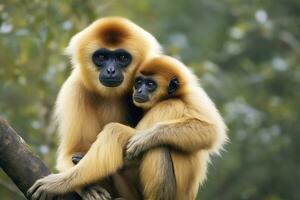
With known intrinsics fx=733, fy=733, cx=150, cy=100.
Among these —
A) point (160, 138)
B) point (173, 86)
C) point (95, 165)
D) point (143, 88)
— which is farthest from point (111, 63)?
point (95, 165)

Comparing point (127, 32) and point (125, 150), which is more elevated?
point (127, 32)

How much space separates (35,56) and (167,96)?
13.3 feet

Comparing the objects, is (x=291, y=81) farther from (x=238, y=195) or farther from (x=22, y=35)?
(x=22, y=35)

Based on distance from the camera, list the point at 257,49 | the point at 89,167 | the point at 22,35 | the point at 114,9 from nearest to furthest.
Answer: the point at 89,167 → the point at 22,35 → the point at 114,9 → the point at 257,49

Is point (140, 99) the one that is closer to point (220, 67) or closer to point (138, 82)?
point (138, 82)

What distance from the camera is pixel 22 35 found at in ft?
39.8

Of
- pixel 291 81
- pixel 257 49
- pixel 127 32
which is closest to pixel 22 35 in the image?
pixel 127 32

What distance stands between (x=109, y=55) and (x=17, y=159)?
233 centimetres

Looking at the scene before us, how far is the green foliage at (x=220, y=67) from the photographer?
12.2 meters

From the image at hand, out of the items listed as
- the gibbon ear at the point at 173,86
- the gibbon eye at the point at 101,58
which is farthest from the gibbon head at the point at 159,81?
the gibbon eye at the point at 101,58

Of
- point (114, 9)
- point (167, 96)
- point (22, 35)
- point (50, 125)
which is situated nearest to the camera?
point (167, 96)

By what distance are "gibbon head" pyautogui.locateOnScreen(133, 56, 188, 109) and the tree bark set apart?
192 centimetres

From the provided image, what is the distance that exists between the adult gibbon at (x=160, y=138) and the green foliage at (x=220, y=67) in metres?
2.75

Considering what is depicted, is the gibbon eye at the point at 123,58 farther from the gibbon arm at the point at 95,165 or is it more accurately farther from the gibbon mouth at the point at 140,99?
the gibbon arm at the point at 95,165
